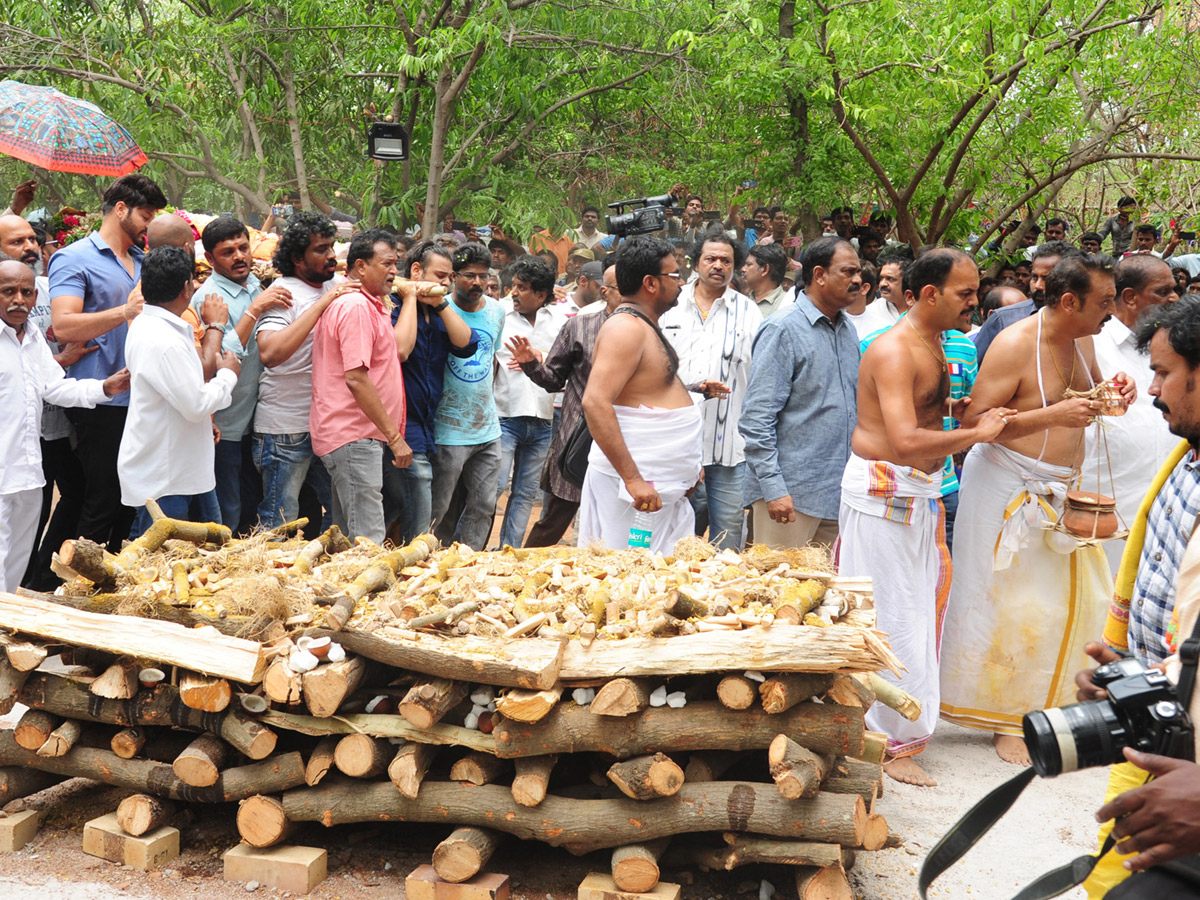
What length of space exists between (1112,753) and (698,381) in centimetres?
429

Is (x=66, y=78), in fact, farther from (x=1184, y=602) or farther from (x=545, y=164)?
(x=1184, y=602)

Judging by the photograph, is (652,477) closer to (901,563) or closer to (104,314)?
(901,563)

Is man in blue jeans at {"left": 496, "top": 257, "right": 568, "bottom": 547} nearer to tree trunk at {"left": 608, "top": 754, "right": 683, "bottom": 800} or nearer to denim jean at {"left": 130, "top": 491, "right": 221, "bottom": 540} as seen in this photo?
denim jean at {"left": 130, "top": 491, "right": 221, "bottom": 540}

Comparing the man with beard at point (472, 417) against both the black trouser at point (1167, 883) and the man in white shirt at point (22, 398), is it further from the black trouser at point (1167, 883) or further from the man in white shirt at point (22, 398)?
the black trouser at point (1167, 883)

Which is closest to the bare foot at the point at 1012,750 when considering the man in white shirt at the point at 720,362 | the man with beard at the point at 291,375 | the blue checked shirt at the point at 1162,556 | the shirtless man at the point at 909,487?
the shirtless man at the point at 909,487

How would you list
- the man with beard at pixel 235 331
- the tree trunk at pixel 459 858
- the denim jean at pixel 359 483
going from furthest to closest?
the man with beard at pixel 235 331
the denim jean at pixel 359 483
the tree trunk at pixel 459 858

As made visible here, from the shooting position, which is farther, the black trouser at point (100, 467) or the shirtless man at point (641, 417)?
the black trouser at point (100, 467)

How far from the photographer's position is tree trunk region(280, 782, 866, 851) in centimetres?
330

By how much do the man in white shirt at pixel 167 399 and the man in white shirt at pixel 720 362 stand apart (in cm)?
269

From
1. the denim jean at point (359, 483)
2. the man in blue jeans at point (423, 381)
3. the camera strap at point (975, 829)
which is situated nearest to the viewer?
the camera strap at point (975, 829)

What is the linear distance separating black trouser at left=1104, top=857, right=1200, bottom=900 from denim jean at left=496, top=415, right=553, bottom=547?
17.0 ft

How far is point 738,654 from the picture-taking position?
3.25m

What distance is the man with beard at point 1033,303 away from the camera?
7137 millimetres

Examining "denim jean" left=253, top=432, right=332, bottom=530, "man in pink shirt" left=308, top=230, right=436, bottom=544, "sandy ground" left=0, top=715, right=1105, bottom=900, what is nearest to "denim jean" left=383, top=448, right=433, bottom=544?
"man in pink shirt" left=308, top=230, right=436, bottom=544
